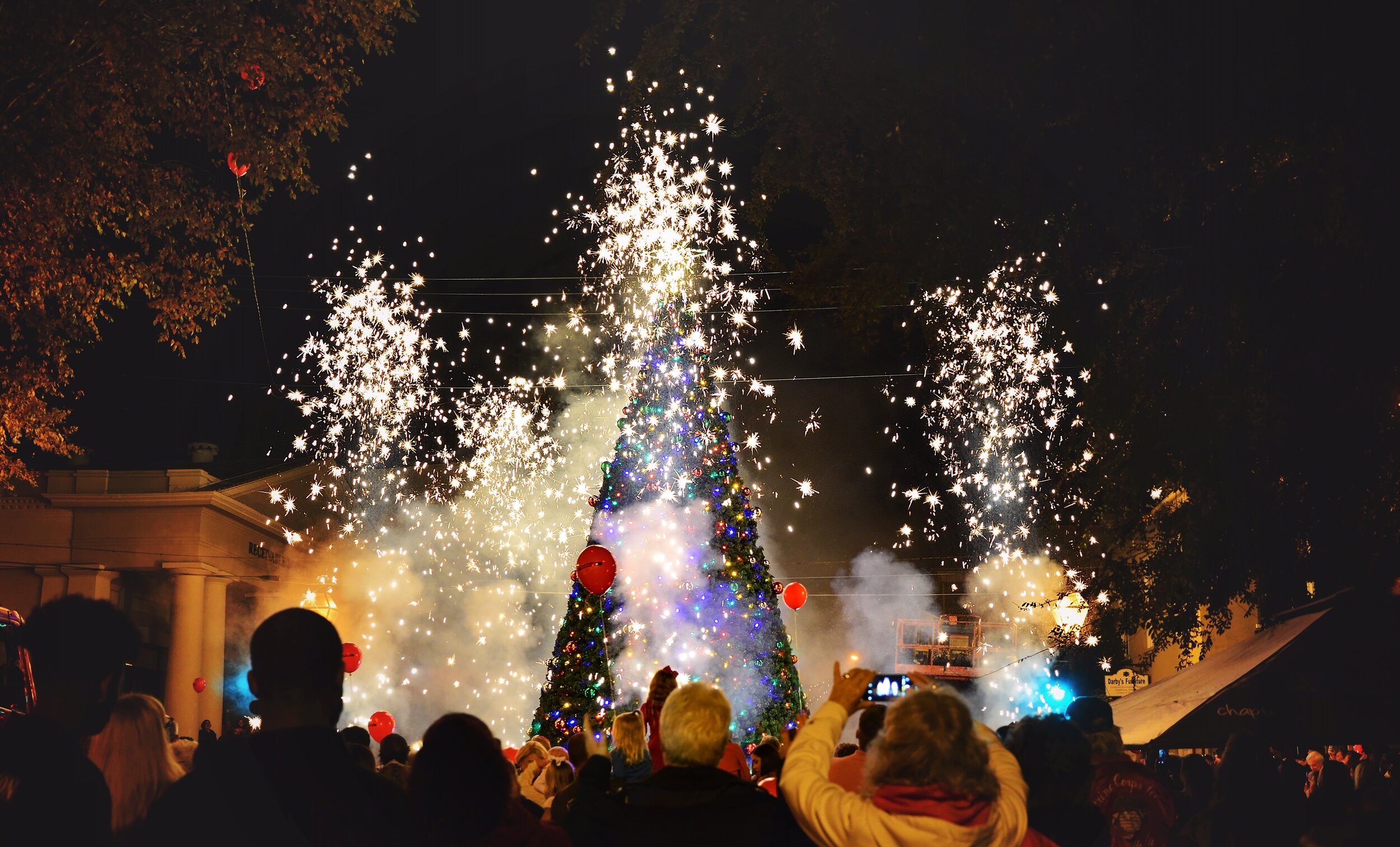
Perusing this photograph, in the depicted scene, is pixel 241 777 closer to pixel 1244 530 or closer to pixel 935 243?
pixel 935 243

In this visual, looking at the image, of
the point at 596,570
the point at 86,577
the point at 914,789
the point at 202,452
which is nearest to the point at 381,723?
the point at 596,570

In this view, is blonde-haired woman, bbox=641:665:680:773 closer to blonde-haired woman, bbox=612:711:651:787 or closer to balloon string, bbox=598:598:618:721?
blonde-haired woman, bbox=612:711:651:787

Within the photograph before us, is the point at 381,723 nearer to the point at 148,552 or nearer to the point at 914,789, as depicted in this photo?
the point at 914,789

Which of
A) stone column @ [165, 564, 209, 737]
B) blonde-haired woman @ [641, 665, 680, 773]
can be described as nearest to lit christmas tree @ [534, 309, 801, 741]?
blonde-haired woman @ [641, 665, 680, 773]

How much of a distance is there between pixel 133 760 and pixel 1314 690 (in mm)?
5815

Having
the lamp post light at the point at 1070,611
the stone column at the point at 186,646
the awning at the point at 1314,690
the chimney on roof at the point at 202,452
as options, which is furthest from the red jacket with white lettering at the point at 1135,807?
the chimney on roof at the point at 202,452

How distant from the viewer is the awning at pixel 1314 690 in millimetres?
5785

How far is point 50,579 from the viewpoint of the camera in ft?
104

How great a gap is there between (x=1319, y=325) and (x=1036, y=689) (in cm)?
3290

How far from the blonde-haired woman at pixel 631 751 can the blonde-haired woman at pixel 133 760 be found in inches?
107

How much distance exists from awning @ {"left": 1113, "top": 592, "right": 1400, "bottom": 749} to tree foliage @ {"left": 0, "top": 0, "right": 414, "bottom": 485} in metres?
9.39

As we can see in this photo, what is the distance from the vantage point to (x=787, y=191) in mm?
8586

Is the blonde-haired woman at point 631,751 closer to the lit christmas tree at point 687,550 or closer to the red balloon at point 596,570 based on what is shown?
the red balloon at point 596,570

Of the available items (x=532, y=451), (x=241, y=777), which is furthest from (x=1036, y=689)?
(x=241, y=777)
